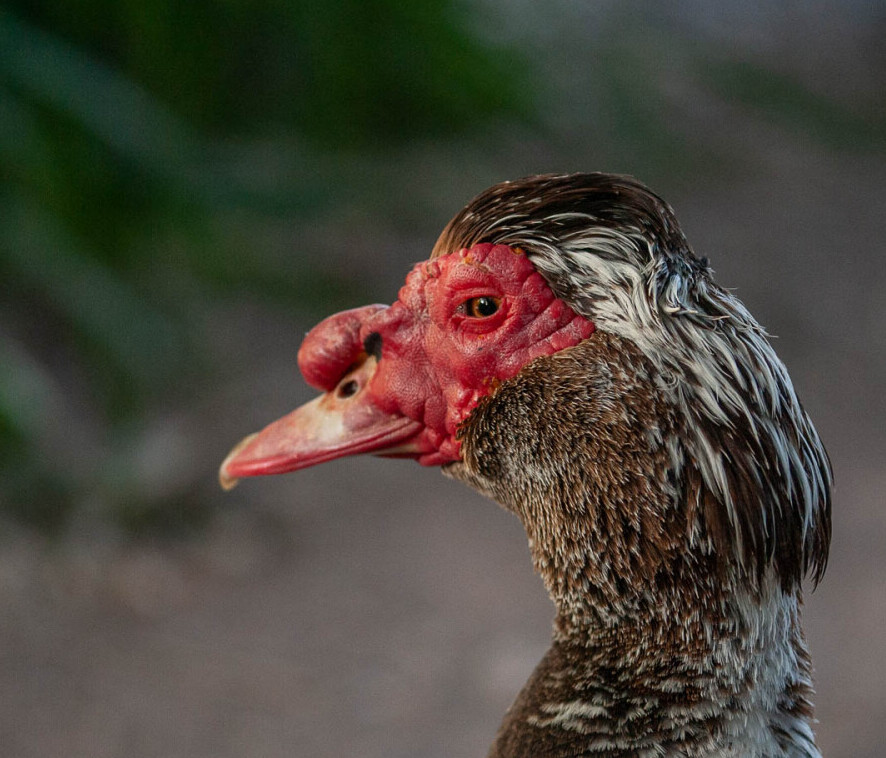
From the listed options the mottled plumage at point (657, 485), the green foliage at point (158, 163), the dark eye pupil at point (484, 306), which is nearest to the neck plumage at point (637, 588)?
the mottled plumage at point (657, 485)

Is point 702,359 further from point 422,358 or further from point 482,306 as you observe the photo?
point 422,358

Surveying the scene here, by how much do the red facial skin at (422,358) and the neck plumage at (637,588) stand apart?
0.05 metres

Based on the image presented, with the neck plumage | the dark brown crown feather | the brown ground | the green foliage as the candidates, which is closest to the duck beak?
the neck plumage

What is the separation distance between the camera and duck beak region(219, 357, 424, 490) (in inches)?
64.2

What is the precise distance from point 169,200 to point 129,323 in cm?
75

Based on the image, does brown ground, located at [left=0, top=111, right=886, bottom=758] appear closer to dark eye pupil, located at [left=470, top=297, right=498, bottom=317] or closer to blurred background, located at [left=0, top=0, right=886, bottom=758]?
blurred background, located at [left=0, top=0, right=886, bottom=758]

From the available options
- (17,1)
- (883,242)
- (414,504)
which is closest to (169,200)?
(17,1)

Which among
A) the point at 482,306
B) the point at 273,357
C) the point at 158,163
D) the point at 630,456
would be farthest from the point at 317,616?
the point at 630,456

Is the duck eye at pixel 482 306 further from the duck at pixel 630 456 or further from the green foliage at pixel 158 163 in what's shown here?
the green foliage at pixel 158 163

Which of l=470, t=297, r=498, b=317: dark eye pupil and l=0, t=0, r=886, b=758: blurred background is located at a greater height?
l=0, t=0, r=886, b=758: blurred background

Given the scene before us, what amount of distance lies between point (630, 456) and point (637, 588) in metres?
0.20

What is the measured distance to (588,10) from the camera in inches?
281

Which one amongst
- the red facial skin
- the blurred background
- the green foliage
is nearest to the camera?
the red facial skin

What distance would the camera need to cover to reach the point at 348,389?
1.68 metres
